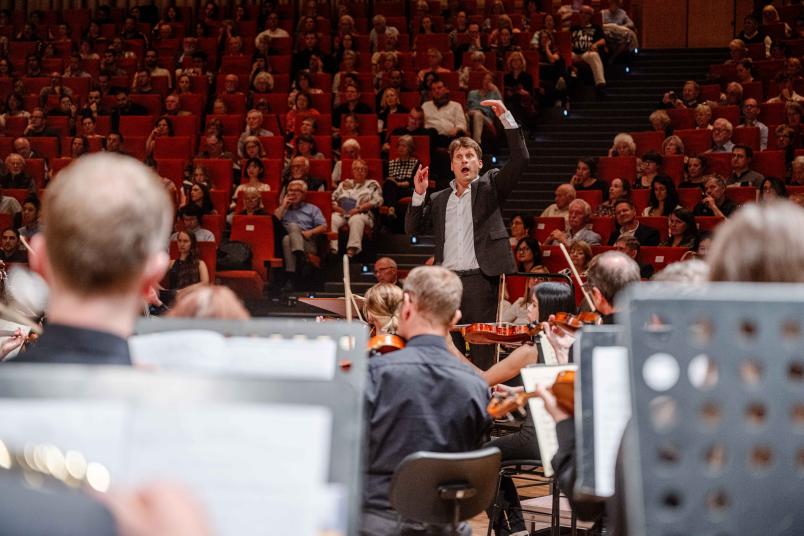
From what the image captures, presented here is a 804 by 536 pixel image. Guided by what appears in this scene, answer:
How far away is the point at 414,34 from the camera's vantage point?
10.2 m

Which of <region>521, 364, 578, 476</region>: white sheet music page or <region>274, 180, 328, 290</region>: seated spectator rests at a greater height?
<region>274, 180, 328, 290</region>: seated spectator

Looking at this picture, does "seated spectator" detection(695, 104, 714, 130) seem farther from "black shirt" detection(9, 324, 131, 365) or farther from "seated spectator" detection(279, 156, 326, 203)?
"black shirt" detection(9, 324, 131, 365)

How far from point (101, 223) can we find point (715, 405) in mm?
772

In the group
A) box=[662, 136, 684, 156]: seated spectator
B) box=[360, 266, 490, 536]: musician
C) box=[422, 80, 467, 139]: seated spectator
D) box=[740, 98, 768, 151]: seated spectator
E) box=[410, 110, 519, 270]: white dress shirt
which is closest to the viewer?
box=[360, 266, 490, 536]: musician

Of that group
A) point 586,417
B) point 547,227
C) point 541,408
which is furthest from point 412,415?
point 547,227

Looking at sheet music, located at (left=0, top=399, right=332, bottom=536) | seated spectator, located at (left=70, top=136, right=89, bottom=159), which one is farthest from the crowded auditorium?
seated spectator, located at (left=70, top=136, right=89, bottom=159)

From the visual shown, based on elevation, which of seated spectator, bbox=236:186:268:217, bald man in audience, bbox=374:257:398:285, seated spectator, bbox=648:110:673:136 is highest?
seated spectator, bbox=648:110:673:136

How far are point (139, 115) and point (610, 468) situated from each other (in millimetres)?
8221

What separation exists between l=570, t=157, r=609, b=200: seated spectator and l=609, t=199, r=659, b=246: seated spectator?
65 cm

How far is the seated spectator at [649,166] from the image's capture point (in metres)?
7.19

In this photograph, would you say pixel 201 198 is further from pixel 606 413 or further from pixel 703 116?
pixel 606 413

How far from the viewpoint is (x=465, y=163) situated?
15.7ft

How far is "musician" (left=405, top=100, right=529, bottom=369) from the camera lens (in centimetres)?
482

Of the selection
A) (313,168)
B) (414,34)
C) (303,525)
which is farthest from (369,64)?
(303,525)
